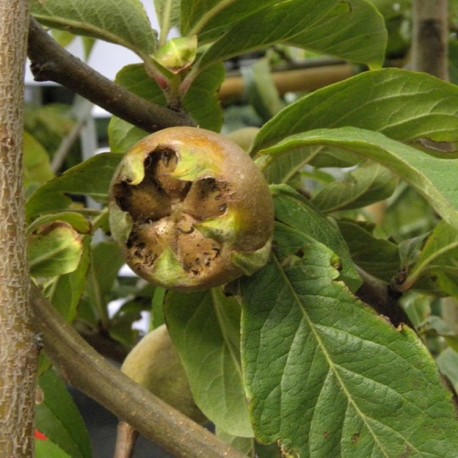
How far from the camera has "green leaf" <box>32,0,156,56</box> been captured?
56cm

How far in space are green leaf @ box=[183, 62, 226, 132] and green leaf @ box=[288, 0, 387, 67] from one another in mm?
73

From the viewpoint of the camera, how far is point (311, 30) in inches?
23.3

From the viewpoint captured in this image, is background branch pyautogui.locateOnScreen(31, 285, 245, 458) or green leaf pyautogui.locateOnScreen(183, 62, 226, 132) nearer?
background branch pyautogui.locateOnScreen(31, 285, 245, 458)

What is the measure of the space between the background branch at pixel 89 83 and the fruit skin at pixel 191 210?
0.29 feet

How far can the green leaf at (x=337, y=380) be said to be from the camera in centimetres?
45

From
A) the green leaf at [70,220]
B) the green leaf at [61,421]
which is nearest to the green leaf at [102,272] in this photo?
the green leaf at [61,421]

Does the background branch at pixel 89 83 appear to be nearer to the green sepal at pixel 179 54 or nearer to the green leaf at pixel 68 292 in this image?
the green sepal at pixel 179 54

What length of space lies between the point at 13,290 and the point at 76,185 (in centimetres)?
19

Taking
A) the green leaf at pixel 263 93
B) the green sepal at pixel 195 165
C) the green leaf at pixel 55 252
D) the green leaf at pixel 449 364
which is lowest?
the green leaf at pixel 449 364

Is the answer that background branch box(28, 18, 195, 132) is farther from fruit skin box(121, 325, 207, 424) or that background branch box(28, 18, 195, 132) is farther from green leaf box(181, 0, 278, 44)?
fruit skin box(121, 325, 207, 424)

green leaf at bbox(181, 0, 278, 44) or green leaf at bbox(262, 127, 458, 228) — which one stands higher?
green leaf at bbox(181, 0, 278, 44)

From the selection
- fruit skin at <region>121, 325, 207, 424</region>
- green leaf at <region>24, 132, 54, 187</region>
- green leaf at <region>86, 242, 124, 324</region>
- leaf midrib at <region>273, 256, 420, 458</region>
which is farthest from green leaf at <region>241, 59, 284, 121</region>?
leaf midrib at <region>273, 256, 420, 458</region>

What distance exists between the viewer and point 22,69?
41cm

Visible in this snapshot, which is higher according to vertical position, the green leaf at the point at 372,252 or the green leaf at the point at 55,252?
the green leaf at the point at 372,252
